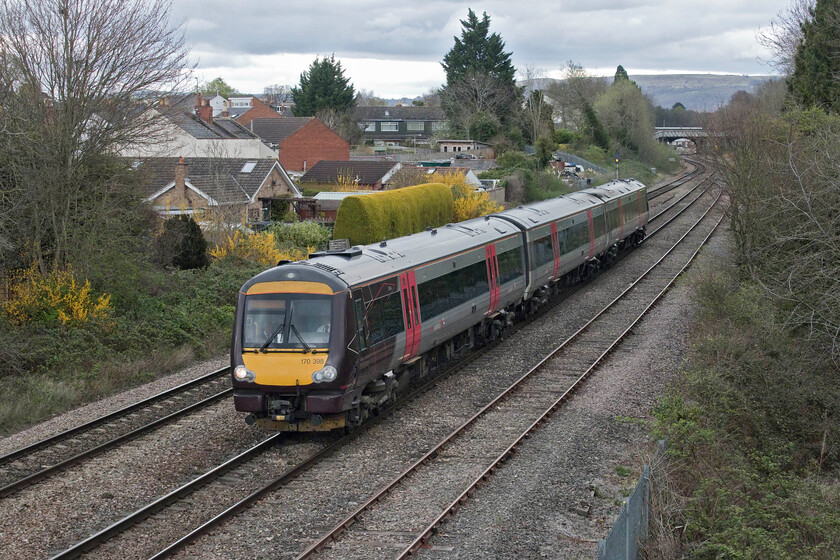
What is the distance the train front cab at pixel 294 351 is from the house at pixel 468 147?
5521 cm

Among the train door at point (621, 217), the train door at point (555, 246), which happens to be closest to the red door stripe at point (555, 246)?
the train door at point (555, 246)

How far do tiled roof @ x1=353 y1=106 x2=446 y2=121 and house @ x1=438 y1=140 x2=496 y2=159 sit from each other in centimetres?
2296

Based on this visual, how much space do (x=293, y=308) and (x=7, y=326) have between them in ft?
28.9

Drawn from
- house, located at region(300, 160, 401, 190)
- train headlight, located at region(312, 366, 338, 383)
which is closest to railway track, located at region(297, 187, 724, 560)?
train headlight, located at region(312, 366, 338, 383)

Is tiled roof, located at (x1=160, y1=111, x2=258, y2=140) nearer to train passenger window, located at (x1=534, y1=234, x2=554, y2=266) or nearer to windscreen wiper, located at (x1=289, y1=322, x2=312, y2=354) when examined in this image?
train passenger window, located at (x1=534, y1=234, x2=554, y2=266)

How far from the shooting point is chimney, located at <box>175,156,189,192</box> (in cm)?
3253

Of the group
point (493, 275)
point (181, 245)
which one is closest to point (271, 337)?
point (493, 275)

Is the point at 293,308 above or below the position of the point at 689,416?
above

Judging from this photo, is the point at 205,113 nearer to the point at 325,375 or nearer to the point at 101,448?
the point at 101,448

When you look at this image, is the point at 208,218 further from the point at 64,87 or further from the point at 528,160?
the point at 528,160

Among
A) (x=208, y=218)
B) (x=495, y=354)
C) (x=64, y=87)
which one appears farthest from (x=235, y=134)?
(x=495, y=354)

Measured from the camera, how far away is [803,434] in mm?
14625

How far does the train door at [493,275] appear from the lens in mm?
18156

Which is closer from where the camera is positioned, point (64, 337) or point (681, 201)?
point (64, 337)
